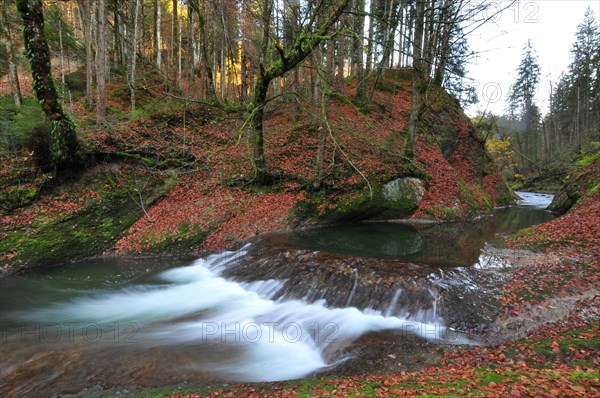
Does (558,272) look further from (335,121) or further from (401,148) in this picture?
(335,121)

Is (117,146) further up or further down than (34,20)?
further down

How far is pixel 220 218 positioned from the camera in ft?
37.6

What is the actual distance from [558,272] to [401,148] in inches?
418

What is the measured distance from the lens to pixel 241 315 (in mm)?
6836

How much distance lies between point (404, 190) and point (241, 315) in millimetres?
10088

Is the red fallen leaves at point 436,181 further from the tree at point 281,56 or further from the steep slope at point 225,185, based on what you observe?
the tree at point 281,56

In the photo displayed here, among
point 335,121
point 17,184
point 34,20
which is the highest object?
point 34,20

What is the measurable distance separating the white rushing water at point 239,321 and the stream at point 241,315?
0.03 m

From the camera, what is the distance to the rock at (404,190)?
1403 cm

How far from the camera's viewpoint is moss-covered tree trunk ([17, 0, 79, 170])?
331 inches

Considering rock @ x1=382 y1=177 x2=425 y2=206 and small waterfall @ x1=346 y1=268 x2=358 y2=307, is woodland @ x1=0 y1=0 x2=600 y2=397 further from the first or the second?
small waterfall @ x1=346 y1=268 x2=358 y2=307

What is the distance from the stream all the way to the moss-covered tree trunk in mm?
3663

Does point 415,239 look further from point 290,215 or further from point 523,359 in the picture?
point 523,359

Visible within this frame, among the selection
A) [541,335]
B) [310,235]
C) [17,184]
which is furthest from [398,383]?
[17,184]
